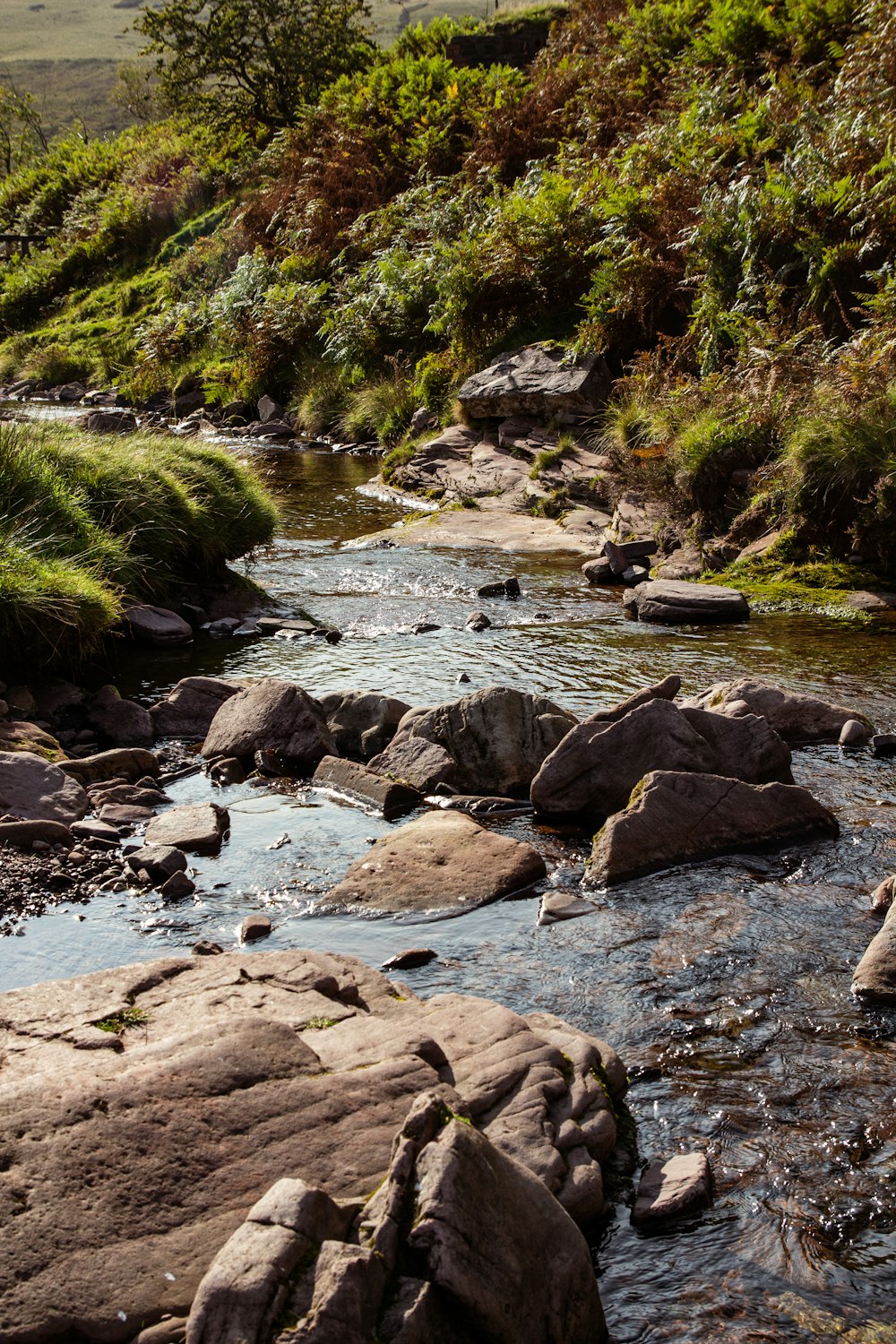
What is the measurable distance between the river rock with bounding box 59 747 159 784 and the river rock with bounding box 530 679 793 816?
242 centimetres

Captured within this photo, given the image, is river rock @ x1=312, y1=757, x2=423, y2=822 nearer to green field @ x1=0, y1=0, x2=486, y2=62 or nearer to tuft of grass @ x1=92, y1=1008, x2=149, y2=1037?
tuft of grass @ x1=92, y1=1008, x2=149, y2=1037

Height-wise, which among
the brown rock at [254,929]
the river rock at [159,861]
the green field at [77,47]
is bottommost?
the brown rock at [254,929]

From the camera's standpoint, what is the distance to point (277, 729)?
7262 millimetres

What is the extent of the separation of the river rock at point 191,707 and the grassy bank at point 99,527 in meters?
0.88

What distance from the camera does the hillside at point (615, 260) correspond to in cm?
1204

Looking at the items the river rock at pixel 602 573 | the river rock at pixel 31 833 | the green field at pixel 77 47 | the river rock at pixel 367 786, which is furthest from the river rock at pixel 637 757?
the green field at pixel 77 47

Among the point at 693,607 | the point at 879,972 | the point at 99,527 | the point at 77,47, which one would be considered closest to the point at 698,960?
the point at 879,972

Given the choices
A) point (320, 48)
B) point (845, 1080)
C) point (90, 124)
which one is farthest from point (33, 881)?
point (90, 124)

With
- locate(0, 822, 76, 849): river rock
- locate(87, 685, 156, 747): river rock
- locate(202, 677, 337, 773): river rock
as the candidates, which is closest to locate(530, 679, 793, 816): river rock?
locate(202, 677, 337, 773): river rock

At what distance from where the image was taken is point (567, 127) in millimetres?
22328

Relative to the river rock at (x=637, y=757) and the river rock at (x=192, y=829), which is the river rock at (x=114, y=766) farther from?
the river rock at (x=637, y=757)

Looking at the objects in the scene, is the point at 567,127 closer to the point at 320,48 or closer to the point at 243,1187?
the point at 320,48

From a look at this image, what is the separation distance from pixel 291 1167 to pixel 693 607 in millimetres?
7769

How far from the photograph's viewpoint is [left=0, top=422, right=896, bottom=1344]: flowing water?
10.3 ft
